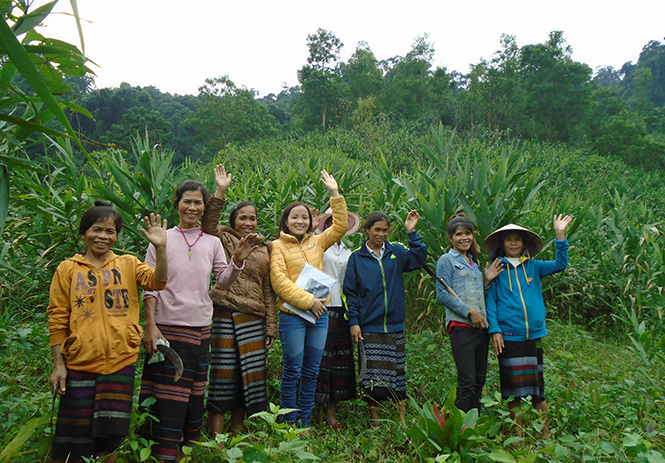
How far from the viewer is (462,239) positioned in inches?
111

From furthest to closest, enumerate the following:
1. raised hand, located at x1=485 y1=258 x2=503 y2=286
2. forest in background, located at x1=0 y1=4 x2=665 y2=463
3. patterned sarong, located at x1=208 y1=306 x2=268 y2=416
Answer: raised hand, located at x1=485 y1=258 x2=503 y2=286, patterned sarong, located at x1=208 y1=306 x2=268 y2=416, forest in background, located at x1=0 y1=4 x2=665 y2=463

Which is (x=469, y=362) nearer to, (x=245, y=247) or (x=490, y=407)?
(x=490, y=407)

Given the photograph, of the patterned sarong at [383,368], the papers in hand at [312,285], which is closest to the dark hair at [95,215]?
the papers in hand at [312,285]

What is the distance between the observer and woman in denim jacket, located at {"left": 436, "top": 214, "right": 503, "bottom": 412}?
8.63 ft

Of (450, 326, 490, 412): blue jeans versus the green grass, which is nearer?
the green grass

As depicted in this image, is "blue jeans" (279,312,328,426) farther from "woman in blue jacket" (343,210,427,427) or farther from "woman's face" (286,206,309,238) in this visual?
"woman's face" (286,206,309,238)

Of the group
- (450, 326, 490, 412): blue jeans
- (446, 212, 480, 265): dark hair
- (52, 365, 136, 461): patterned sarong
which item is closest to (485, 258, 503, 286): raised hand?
(446, 212, 480, 265): dark hair

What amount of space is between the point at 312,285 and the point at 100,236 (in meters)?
1.19

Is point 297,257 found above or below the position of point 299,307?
above

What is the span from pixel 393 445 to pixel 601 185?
14834 millimetres

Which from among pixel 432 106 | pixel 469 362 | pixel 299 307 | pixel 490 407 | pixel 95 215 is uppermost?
pixel 432 106

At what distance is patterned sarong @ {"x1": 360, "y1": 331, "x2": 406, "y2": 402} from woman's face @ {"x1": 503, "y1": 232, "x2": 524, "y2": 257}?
93 cm

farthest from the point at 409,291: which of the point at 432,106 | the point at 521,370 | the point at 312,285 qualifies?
the point at 432,106

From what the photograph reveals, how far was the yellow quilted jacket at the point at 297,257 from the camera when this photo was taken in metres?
2.60
